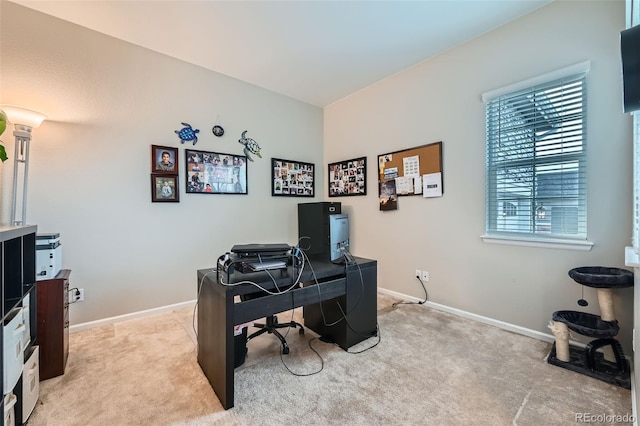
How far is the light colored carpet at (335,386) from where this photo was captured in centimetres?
137

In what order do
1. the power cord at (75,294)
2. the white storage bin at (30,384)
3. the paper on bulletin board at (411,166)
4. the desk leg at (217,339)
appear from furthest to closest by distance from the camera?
the paper on bulletin board at (411,166) < the power cord at (75,294) < the desk leg at (217,339) < the white storage bin at (30,384)

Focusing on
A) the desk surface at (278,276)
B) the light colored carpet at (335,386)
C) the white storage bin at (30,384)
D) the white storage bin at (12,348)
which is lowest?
the light colored carpet at (335,386)

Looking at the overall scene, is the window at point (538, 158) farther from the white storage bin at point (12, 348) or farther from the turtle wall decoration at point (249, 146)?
the white storage bin at point (12, 348)

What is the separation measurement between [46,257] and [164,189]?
113cm

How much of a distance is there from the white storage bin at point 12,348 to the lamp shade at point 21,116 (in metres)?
1.53

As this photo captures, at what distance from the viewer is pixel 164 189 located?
278cm

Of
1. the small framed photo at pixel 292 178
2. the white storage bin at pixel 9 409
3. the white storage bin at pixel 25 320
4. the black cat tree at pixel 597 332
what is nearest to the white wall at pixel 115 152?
the small framed photo at pixel 292 178

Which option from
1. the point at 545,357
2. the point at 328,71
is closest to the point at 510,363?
the point at 545,357

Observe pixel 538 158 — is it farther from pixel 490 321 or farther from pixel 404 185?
pixel 490 321

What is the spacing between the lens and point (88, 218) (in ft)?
7.91

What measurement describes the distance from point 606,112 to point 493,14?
1.19 m

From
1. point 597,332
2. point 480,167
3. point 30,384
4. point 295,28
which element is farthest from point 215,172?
point 597,332

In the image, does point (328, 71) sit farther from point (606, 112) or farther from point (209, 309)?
point (209, 309)

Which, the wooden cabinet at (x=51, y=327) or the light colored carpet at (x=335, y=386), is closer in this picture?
the light colored carpet at (x=335, y=386)
